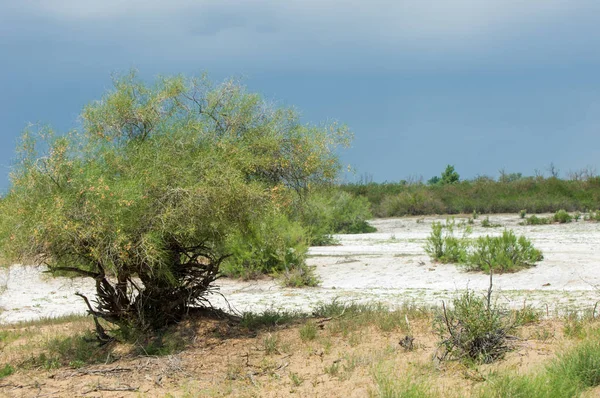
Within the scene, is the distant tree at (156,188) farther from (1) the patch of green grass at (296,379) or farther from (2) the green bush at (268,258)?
(2) the green bush at (268,258)

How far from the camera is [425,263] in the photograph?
22031mm

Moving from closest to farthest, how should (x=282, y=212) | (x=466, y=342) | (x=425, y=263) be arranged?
(x=466, y=342), (x=282, y=212), (x=425, y=263)

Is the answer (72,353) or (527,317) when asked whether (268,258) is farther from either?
(527,317)

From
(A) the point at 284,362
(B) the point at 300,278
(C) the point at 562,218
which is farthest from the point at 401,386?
(C) the point at 562,218

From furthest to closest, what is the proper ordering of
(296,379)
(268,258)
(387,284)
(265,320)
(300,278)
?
(268,258)
(300,278)
(387,284)
(265,320)
(296,379)

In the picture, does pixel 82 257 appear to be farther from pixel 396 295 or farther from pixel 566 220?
pixel 566 220

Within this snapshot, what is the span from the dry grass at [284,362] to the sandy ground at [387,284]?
2.54 metres

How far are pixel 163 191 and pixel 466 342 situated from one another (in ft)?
14.9

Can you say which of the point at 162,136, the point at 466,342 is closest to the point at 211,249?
the point at 162,136

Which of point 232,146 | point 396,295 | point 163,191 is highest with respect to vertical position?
point 232,146

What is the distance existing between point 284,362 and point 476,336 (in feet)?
8.54

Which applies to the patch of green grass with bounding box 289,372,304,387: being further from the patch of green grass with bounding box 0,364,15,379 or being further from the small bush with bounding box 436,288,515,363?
the patch of green grass with bounding box 0,364,15,379

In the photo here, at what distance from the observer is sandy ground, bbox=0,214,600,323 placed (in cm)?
1557

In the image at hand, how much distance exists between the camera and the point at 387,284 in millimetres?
19844
